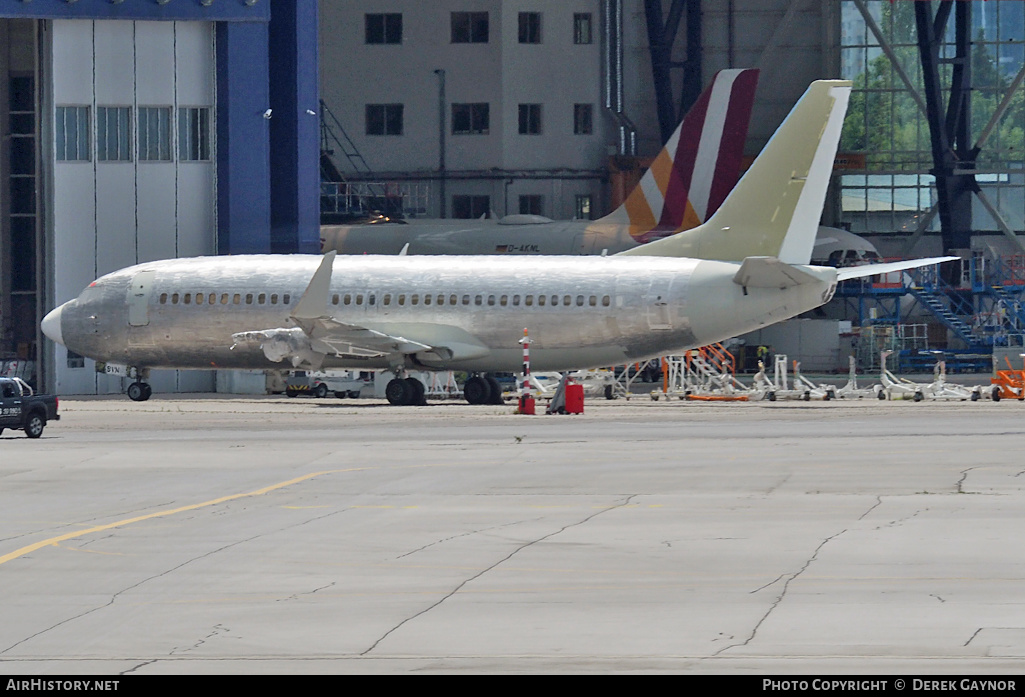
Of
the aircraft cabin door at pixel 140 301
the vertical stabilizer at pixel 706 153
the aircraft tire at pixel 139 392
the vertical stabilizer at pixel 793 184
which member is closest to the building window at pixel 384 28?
the vertical stabilizer at pixel 706 153

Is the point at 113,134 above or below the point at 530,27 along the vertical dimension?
below

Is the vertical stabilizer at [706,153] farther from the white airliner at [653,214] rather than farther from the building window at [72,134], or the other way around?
the building window at [72,134]

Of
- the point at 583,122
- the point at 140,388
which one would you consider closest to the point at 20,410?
the point at 140,388

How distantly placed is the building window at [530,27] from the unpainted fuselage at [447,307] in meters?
40.6

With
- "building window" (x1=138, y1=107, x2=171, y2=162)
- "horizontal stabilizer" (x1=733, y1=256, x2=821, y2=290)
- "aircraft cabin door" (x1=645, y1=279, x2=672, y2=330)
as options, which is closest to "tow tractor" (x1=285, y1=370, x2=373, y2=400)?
"building window" (x1=138, y1=107, x2=171, y2=162)

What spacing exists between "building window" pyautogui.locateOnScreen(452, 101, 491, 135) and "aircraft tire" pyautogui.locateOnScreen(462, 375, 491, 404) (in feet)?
130

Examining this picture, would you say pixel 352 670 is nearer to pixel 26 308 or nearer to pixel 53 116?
pixel 53 116

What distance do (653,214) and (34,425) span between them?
35406mm

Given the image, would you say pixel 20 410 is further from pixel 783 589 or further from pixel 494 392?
pixel 783 589

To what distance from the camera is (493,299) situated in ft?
143

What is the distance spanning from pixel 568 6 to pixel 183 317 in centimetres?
4370

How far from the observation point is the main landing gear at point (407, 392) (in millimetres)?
45156

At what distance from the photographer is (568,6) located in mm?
83562

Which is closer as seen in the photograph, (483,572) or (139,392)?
(483,572)
